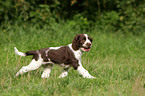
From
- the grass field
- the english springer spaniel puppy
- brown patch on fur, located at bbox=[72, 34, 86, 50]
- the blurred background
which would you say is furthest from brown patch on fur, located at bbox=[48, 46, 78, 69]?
the blurred background

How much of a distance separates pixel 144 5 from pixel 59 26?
403 cm

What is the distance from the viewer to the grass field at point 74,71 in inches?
174

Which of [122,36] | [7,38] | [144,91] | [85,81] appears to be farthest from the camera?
[122,36]

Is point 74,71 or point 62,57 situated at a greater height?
point 62,57

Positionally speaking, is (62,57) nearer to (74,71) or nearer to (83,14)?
(74,71)

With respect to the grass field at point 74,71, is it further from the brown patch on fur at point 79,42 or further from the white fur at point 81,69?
the brown patch on fur at point 79,42

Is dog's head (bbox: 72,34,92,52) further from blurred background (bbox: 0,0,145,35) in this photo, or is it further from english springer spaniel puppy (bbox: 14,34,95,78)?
blurred background (bbox: 0,0,145,35)

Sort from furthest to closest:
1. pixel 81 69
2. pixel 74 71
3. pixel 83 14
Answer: pixel 83 14 < pixel 74 71 < pixel 81 69

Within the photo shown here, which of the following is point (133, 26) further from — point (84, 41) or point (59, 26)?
point (84, 41)

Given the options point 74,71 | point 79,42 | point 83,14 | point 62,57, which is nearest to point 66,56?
point 62,57

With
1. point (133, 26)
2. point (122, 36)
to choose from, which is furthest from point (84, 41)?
point (133, 26)

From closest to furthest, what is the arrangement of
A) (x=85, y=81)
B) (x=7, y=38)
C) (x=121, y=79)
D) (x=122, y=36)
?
(x=85, y=81) → (x=121, y=79) → (x=7, y=38) → (x=122, y=36)

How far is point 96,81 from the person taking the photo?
15.9ft

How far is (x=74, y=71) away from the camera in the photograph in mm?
5926
